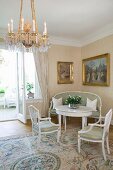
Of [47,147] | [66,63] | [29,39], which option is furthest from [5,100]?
[29,39]

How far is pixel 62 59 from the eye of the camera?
6578 mm

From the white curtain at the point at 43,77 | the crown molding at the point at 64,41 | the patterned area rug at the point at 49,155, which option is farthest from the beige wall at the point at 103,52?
the patterned area rug at the point at 49,155

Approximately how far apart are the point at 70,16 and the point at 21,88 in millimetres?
2906

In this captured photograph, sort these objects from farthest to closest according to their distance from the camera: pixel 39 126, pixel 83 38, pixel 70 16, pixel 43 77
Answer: pixel 83 38 < pixel 43 77 < pixel 70 16 < pixel 39 126

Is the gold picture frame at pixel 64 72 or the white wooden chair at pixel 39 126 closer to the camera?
the white wooden chair at pixel 39 126

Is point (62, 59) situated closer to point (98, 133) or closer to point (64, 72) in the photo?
point (64, 72)

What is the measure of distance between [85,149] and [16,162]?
1387 mm

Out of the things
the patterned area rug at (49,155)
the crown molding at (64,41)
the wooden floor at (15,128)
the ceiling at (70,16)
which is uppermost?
the ceiling at (70,16)

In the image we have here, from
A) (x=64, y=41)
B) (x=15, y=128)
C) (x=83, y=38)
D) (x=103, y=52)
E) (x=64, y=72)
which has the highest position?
(x=83, y=38)

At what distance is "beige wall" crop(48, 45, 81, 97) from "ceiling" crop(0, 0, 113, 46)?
52 cm

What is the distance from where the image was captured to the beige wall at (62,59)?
637 centimetres

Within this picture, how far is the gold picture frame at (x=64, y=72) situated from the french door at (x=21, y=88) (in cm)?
146

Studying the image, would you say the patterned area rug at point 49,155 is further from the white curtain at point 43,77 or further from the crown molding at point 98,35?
the crown molding at point 98,35

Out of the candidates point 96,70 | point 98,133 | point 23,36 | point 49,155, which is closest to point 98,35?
point 96,70
